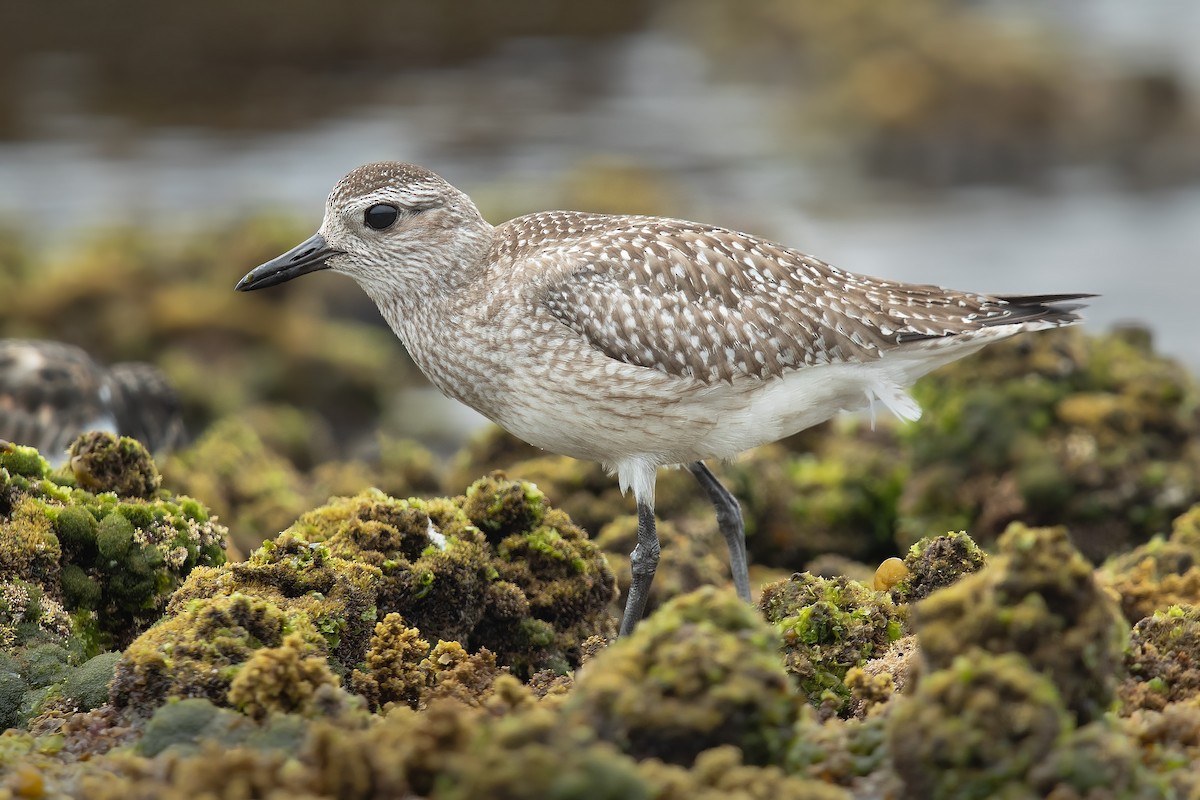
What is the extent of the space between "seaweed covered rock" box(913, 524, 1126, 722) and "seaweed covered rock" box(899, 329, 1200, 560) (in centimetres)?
591

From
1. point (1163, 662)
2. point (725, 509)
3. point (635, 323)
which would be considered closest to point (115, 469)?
point (635, 323)

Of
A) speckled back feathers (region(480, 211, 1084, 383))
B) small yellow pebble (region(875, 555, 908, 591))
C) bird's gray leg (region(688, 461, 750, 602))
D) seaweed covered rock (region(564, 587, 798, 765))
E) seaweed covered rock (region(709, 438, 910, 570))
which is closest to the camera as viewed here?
seaweed covered rock (region(564, 587, 798, 765))

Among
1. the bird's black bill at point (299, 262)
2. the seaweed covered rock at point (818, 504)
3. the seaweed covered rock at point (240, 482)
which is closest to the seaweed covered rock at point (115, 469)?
the bird's black bill at point (299, 262)

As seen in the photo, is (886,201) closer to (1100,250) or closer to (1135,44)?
(1100,250)

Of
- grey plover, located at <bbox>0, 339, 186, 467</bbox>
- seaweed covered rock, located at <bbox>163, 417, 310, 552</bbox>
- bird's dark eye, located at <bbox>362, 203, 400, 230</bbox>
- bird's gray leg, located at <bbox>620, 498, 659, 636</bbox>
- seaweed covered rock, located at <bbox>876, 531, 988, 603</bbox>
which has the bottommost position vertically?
seaweed covered rock, located at <bbox>163, 417, 310, 552</bbox>

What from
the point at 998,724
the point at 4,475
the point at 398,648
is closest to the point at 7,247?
the point at 4,475

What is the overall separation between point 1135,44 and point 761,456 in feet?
101

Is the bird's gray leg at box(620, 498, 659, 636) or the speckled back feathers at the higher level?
the speckled back feathers

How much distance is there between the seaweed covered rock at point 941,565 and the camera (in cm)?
751

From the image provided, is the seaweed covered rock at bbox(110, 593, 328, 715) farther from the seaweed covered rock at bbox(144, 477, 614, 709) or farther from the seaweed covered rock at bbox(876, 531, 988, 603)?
the seaweed covered rock at bbox(876, 531, 988, 603)

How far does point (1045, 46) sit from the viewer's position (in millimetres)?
38312

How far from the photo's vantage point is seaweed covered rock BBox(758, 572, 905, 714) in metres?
7.12

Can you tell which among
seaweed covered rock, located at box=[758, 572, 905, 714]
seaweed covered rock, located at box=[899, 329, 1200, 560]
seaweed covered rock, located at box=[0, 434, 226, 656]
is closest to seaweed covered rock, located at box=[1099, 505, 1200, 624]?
seaweed covered rock, located at box=[899, 329, 1200, 560]

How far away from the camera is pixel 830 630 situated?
7.34 metres
